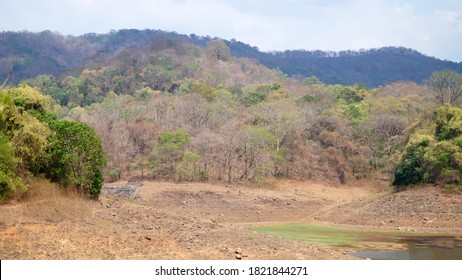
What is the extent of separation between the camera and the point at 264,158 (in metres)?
58.6

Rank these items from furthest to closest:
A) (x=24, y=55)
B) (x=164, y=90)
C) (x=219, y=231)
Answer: (x=24, y=55)
(x=164, y=90)
(x=219, y=231)

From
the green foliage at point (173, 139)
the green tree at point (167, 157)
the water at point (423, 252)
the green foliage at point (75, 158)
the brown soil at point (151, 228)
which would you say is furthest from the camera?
the green foliage at point (173, 139)

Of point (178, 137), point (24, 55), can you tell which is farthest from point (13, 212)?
point (24, 55)

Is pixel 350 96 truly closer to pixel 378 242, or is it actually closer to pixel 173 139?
pixel 173 139

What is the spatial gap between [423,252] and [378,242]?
387 centimetres

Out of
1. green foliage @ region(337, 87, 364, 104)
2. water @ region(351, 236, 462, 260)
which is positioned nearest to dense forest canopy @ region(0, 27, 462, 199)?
green foliage @ region(337, 87, 364, 104)

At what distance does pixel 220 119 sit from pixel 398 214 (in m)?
34.2

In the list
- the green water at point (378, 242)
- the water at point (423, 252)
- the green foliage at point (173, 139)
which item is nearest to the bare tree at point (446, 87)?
the green foliage at point (173, 139)

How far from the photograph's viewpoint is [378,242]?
31828 millimetres

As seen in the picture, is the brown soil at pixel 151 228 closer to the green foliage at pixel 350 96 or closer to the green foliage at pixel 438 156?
the green foliage at pixel 438 156

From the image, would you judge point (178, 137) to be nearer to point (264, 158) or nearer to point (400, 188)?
point (264, 158)

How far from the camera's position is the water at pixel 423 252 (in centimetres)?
2627

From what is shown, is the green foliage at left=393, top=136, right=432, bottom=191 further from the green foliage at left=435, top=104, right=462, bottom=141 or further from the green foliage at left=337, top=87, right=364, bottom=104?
the green foliage at left=337, top=87, right=364, bottom=104

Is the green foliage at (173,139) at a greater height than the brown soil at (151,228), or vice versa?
the green foliage at (173,139)
